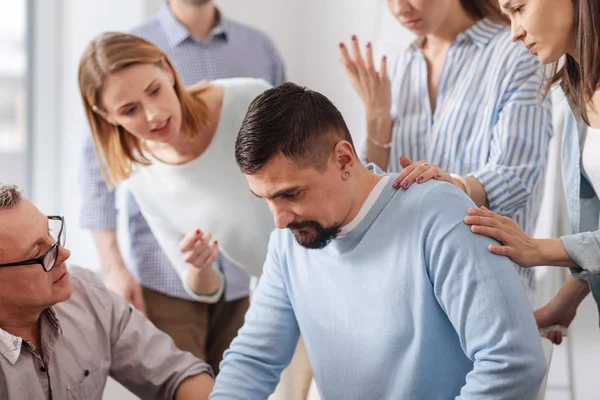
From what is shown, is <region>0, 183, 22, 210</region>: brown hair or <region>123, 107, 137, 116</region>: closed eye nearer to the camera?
<region>0, 183, 22, 210</region>: brown hair

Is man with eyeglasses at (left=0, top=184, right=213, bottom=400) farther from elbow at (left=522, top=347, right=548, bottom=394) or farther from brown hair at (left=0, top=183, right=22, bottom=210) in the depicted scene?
elbow at (left=522, top=347, right=548, bottom=394)

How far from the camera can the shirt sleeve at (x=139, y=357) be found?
161cm

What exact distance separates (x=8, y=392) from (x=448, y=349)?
2.43 feet

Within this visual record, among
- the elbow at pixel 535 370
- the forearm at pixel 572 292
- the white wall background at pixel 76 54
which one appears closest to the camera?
the elbow at pixel 535 370

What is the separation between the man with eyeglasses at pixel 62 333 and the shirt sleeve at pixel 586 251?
0.73 metres

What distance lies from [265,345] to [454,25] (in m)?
0.80

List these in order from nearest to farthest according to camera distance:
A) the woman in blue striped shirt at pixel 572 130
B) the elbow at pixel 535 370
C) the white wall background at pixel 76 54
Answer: the elbow at pixel 535 370
the woman in blue striped shirt at pixel 572 130
the white wall background at pixel 76 54

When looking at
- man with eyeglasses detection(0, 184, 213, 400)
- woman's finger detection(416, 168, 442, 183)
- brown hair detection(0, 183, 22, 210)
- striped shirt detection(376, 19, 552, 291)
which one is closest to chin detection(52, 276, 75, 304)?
man with eyeglasses detection(0, 184, 213, 400)

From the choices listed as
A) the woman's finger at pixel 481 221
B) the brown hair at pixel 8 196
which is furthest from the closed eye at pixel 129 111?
the woman's finger at pixel 481 221

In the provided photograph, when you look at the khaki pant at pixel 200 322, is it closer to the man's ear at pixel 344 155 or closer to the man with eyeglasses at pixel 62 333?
the man with eyeglasses at pixel 62 333

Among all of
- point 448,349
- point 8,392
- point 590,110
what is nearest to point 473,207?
point 448,349

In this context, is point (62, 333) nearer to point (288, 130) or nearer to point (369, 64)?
point (288, 130)

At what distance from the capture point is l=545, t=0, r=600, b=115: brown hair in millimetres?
1305

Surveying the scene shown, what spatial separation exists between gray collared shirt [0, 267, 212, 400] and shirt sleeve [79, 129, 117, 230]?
0.62 metres
